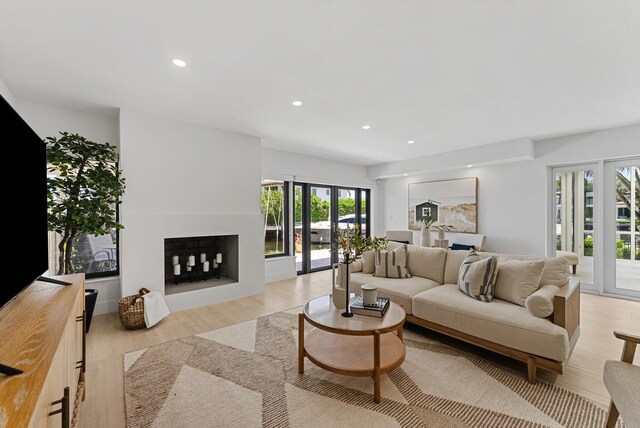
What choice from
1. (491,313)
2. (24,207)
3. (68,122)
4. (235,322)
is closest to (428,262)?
(491,313)

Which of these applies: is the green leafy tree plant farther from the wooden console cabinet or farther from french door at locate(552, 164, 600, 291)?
french door at locate(552, 164, 600, 291)

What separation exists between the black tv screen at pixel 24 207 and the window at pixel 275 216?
3687mm

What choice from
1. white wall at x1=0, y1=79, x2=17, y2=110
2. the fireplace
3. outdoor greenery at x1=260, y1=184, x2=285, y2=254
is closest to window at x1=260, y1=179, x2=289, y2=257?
outdoor greenery at x1=260, y1=184, x2=285, y2=254

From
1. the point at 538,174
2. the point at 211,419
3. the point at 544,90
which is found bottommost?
the point at 211,419

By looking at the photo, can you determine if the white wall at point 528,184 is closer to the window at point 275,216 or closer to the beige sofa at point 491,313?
the beige sofa at point 491,313

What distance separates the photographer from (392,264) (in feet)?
11.6

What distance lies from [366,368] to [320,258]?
4374 mm

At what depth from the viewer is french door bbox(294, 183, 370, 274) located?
597 cm

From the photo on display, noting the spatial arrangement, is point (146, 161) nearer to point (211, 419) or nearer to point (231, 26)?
point (231, 26)

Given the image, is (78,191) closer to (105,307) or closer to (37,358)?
(105,307)

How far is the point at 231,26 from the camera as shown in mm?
1899

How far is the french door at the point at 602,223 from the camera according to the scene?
4094 millimetres

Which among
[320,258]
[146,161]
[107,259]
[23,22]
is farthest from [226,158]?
[320,258]

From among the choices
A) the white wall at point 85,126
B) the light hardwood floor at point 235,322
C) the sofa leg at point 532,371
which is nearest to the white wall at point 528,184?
the light hardwood floor at point 235,322
